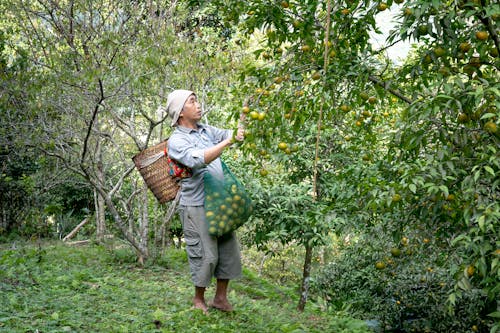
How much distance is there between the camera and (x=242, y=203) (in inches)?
145

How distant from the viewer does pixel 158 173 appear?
14.1 ft

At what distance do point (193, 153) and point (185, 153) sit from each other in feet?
0.23

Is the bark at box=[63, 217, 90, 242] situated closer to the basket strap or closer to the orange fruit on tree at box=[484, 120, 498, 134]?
the basket strap

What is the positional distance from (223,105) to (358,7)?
3435 mm

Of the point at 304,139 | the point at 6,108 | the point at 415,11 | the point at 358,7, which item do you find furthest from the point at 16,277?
the point at 415,11

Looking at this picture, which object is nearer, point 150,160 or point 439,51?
point 439,51

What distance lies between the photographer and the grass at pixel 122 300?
3469 millimetres

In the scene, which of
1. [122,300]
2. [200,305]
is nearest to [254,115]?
[200,305]

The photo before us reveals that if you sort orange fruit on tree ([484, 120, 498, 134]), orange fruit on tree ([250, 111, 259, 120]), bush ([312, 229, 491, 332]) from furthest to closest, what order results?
bush ([312, 229, 491, 332]) < orange fruit on tree ([250, 111, 259, 120]) < orange fruit on tree ([484, 120, 498, 134])

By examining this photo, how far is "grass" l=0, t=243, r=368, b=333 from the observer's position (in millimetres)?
3469

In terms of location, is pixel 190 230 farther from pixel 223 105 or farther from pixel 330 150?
pixel 223 105

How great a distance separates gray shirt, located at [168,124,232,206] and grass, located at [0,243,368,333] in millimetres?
790

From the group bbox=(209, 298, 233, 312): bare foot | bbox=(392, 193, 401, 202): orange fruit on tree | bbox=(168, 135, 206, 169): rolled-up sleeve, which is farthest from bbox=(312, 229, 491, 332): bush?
bbox=(392, 193, 401, 202): orange fruit on tree

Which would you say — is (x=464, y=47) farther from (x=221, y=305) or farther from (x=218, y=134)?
(x=221, y=305)
